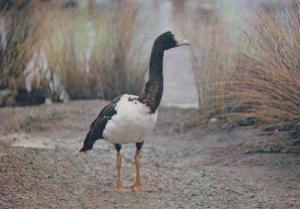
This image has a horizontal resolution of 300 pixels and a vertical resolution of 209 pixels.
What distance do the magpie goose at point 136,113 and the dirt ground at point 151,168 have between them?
37 cm

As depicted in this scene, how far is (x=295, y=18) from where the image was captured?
623 centimetres

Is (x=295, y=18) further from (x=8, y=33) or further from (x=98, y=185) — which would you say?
(x=8, y=33)

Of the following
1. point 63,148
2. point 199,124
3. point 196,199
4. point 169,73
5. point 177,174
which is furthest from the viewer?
point 169,73

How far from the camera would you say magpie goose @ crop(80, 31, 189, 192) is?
538 centimetres

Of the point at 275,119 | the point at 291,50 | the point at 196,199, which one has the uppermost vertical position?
the point at 291,50

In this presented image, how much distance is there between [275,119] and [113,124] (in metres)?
1.59

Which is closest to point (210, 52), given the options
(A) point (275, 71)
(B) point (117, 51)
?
(B) point (117, 51)

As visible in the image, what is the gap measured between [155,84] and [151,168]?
3.94 feet

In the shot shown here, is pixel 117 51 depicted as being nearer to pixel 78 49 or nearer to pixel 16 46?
pixel 78 49

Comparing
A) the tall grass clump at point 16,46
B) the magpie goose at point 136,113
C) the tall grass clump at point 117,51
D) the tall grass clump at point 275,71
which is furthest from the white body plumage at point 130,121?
Result: the tall grass clump at point 16,46

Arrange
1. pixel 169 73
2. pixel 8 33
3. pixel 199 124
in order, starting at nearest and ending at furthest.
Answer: pixel 199 124
pixel 8 33
pixel 169 73

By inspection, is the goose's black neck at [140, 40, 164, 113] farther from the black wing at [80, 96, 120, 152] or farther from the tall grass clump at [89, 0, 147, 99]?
the tall grass clump at [89, 0, 147, 99]

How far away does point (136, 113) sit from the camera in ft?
17.6

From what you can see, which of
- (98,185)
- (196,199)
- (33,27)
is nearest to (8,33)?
(33,27)
